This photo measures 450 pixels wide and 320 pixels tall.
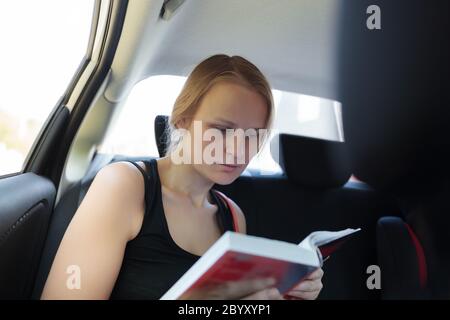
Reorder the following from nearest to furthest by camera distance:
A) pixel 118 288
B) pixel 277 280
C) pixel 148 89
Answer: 1. pixel 277 280
2. pixel 118 288
3. pixel 148 89

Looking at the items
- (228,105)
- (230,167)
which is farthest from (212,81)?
(230,167)

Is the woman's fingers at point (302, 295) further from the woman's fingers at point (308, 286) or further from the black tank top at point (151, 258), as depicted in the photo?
the black tank top at point (151, 258)

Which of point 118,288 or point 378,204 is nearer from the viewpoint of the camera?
point 118,288

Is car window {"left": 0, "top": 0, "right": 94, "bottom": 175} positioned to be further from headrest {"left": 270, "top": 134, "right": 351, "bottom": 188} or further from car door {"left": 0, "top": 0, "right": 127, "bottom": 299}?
headrest {"left": 270, "top": 134, "right": 351, "bottom": 188}

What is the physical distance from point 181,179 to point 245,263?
30 centimetres

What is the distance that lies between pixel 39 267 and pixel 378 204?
0.67 meters

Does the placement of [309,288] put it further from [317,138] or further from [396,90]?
[396,90]

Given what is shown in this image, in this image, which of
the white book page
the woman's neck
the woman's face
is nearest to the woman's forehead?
the woman's face

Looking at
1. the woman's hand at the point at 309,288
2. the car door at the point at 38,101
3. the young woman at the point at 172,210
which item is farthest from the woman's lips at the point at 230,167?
the car door at the point at 38,101

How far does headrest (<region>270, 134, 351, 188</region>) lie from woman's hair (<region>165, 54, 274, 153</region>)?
0.09m

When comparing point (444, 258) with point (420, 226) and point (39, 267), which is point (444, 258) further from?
point (39, 267)

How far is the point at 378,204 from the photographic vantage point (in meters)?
0.81

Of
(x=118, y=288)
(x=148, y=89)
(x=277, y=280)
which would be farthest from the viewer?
(x=148, y=89)
